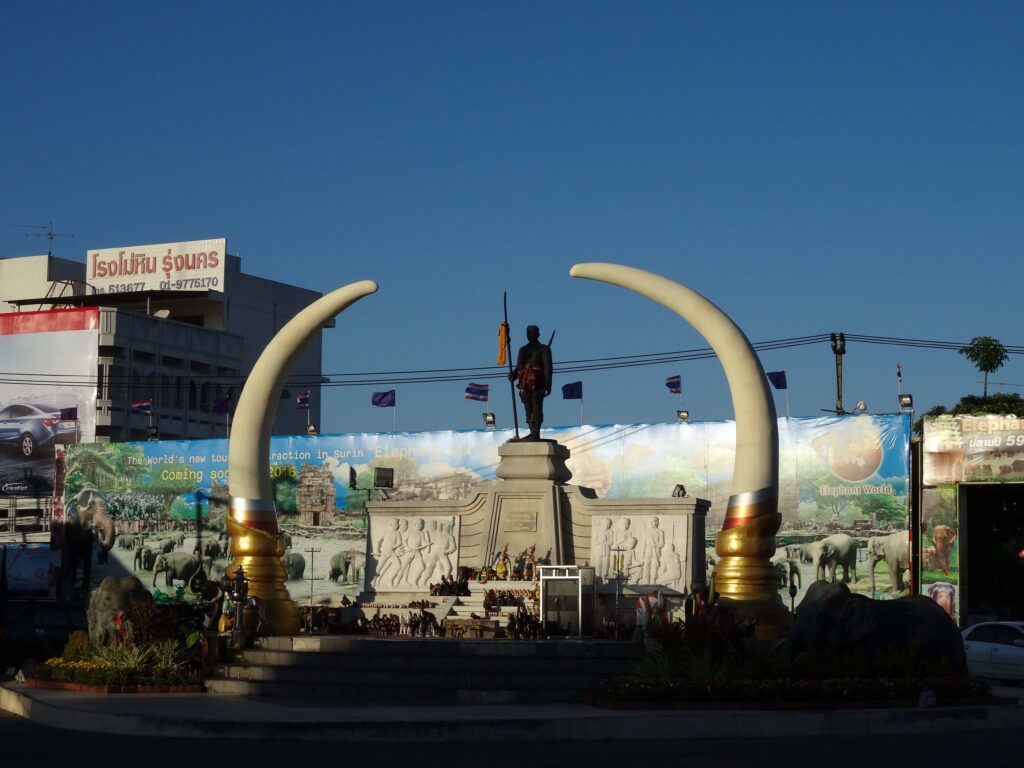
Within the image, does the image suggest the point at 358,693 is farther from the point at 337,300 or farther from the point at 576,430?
the point at 576,430

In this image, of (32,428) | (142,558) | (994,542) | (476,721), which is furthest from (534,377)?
(32,428)

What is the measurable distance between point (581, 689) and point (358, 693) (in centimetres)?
287

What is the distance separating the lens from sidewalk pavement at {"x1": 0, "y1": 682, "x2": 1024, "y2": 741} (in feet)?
49.3

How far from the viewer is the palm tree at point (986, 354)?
5391cm

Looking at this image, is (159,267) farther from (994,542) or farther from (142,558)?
(994,542)

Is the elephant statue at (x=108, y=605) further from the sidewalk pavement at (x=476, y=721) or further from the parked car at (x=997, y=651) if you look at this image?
the parked car at (x=997, y=651)

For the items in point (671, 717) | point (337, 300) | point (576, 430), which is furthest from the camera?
point (576, 430)

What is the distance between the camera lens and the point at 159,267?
245ft

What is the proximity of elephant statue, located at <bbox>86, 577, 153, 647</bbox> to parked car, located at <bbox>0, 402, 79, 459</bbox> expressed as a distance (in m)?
40.3

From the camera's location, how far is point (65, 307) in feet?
241

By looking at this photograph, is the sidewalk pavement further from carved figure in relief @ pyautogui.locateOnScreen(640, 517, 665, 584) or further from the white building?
the white building

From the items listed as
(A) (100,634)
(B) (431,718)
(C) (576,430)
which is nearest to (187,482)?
(C) (576,430)

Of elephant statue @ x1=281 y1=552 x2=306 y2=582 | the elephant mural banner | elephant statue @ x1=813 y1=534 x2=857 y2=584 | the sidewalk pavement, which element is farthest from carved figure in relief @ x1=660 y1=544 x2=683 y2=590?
the elephant mural banner

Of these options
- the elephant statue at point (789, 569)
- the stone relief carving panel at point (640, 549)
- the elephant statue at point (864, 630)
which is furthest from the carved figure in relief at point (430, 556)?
the elephant statue at point (789, 569)
